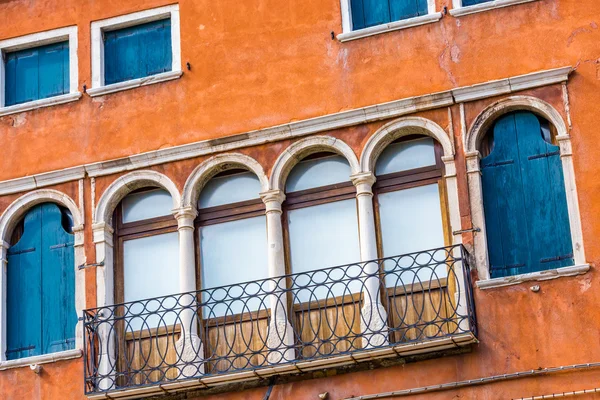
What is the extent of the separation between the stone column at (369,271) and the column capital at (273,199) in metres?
0.83

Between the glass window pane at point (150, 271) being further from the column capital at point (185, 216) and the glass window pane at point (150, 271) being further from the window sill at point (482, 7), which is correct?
the window sill at point (482, 7)

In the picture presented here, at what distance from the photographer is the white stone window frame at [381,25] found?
17516mm

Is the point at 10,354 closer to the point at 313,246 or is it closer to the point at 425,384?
the point at 313,246

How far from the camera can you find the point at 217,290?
17.5 m

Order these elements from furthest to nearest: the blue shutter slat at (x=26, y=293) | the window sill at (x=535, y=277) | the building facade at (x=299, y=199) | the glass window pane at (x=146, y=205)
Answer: the glass window pane at (x=146, y=205), the blue shutter slat at (x=26, y=293), the building facade at (x=299, y=199), the window sill at (x=535, y=277)

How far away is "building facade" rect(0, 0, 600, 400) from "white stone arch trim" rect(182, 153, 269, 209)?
0.02 m

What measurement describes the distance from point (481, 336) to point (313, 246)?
2.27 m

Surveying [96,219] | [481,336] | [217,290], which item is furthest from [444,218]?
[96,219]

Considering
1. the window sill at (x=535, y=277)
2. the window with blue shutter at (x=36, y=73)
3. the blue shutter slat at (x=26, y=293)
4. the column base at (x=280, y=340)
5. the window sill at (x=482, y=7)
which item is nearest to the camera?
the window sill at (x=535, y=277)

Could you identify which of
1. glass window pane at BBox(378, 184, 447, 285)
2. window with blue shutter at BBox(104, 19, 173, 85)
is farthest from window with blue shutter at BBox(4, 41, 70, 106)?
glass window pane at BBox(378, 184, 447, 285)

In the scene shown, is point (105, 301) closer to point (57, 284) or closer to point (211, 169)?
point (57, 284)

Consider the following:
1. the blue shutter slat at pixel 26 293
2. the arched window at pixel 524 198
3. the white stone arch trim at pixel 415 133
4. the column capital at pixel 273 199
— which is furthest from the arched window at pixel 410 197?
the blue shutter slat at pixel 26 293

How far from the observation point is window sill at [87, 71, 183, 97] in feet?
60.1

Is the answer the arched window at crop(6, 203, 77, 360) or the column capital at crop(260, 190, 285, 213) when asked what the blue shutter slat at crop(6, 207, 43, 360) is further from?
the column capital at crop(260, 190, 285, 213)
